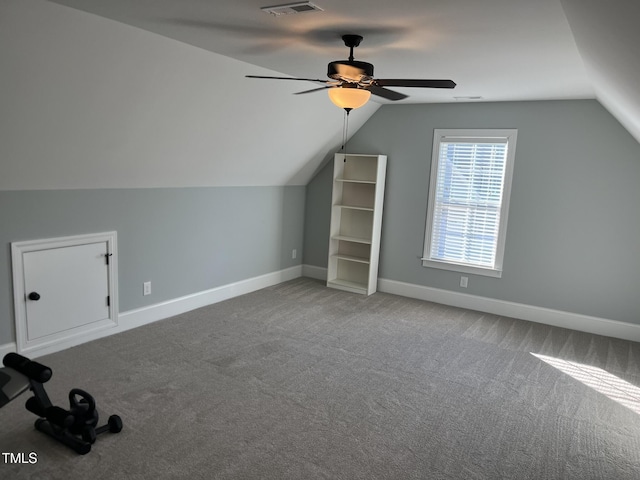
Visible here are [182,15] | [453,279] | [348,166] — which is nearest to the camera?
[182,15]

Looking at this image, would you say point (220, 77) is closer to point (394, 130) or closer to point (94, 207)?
point (94, 207)

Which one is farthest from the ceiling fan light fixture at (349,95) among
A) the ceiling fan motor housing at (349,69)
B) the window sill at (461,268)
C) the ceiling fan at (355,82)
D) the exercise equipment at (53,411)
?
the window sill at (461,268)

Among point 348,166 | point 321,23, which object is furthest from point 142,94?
point 348,166

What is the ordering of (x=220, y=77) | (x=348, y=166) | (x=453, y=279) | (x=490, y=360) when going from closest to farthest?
(x=220, y=77)
(x=490, y=360)
(x=453, y=279)
(x=348, y=166)

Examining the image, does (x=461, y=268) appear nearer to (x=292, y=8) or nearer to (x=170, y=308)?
(x=170, y=308)

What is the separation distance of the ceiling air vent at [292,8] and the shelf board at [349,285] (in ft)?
12.6

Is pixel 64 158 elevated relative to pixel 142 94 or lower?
lower

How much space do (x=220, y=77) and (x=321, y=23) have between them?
1.28 m

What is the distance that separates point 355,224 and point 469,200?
4.94ft

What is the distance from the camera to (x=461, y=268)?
5363mm

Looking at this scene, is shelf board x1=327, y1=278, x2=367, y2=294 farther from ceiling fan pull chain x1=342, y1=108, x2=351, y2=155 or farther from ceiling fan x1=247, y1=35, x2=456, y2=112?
ceiling fan x1=247, y1=35, x2=456, y2=112

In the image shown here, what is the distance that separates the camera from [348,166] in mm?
6031

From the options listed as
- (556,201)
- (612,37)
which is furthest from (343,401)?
(556,201)

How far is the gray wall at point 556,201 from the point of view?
452cm
